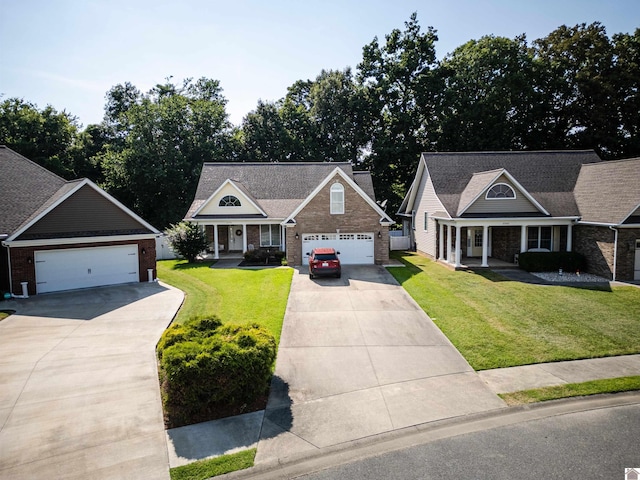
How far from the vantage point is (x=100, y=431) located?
310 inches

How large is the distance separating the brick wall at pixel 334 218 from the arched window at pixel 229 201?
5369mm

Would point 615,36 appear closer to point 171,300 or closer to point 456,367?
point 456,367

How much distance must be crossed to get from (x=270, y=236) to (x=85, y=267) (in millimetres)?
12889

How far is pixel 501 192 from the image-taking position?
23.9 m

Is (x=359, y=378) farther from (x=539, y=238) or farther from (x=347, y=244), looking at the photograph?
(x=539, y=238)

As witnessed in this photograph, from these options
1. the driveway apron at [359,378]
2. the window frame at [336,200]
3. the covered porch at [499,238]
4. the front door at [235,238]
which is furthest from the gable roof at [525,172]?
the front door at [235,238]

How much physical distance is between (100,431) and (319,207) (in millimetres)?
18179

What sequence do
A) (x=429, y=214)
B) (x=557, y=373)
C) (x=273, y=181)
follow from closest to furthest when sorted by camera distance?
(x=557, y=373), (x=429, y=214), (x=273, y=181)

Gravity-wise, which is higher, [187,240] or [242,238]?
[187,240]

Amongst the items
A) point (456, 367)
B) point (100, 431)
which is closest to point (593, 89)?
point (456, 367)

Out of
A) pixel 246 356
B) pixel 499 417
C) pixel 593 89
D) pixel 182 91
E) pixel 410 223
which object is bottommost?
pixel 499 417

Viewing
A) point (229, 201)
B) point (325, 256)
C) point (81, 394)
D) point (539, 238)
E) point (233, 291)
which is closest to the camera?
point (81, 394)

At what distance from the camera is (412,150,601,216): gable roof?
24828mm

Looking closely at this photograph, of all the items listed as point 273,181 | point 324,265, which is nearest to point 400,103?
point 273,181
